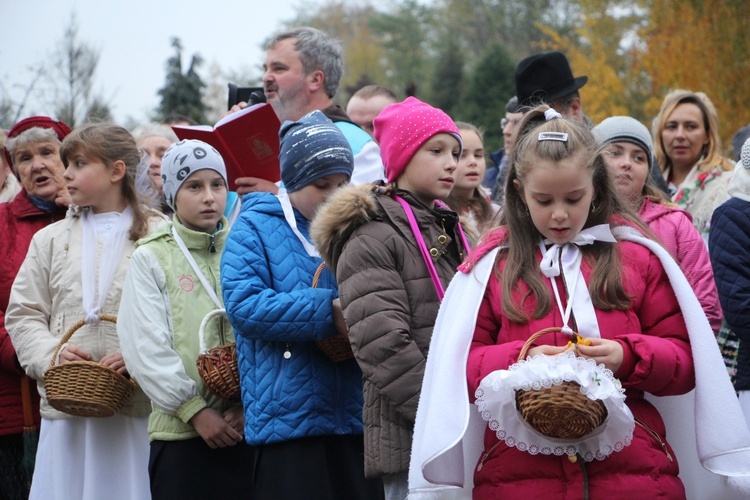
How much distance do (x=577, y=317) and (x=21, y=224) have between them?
14.9 feet

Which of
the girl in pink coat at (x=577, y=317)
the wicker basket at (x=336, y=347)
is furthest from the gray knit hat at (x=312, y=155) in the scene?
the girl in pink coat at (x=577, y=317)

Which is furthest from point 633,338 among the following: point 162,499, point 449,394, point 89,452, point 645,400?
point 89,452

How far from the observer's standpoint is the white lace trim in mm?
3236

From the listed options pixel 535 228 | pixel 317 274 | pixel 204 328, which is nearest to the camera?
pixel 535 228

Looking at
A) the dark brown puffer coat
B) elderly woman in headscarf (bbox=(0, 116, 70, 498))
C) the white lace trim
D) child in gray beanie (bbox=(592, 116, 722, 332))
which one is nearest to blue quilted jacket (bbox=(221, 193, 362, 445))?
the dark brown puffer coat

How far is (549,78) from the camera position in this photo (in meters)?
6.03

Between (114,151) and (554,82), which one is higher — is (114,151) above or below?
below

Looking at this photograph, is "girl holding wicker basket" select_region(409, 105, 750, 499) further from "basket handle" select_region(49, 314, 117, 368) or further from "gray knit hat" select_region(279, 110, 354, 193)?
"basket handle" select_region(49, 314, 117, 368)

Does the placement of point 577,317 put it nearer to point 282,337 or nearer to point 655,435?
point 655,435

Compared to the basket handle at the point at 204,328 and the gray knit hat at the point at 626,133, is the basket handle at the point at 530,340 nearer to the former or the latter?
the basket handle at the point at 204,328

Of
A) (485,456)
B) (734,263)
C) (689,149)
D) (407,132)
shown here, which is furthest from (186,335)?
(689,149)

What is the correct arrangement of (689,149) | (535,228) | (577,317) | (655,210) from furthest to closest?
(689,149) < (655,210) < (535,228) < (577,317)

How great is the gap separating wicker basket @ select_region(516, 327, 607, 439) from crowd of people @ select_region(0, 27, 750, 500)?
0.03 m

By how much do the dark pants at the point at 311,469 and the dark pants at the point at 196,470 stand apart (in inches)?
26.2
